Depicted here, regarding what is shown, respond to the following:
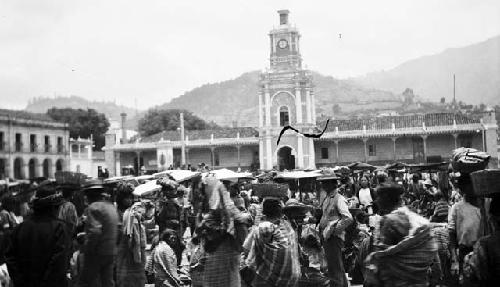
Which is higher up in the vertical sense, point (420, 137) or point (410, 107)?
point (410, 107)

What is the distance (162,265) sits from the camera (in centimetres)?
667

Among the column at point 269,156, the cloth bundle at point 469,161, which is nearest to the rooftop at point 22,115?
the column at point 269,156

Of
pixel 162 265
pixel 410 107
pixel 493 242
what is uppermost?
pixel 410 107

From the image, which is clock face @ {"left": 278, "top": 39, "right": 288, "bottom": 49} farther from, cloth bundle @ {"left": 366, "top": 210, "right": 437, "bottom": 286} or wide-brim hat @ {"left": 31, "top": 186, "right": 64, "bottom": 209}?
cloth bundle @ {"left": 366, "top": 210, "right": 437, "bottom": 286}

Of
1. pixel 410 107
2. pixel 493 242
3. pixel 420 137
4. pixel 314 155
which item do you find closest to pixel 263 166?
pixel 314 155

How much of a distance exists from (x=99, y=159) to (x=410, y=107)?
8731 cm

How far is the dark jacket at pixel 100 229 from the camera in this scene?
5.10 metres

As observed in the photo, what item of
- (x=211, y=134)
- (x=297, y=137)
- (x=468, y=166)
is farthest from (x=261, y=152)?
(x=468, y=166)

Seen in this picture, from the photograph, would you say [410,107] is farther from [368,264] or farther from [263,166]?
[368,264]

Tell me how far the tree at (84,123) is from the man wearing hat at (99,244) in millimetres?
60595

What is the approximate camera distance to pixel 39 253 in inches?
184

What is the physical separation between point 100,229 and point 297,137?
3861 cm

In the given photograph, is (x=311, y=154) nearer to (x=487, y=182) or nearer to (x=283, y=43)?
(x=283, y=43)

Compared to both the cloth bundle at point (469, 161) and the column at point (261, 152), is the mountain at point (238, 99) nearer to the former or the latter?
the column at point (261, 152)
